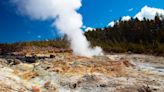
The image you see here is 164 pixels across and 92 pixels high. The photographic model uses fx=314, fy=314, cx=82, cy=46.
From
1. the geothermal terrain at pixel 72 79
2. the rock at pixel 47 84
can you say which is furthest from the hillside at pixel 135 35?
the rock at pixel 47 84

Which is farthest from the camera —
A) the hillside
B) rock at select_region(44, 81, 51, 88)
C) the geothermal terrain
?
the hillside

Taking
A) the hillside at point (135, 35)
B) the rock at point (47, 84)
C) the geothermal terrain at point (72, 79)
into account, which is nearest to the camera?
the geothermal terrain at point (72, 79)

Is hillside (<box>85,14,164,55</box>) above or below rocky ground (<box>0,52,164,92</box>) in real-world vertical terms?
above

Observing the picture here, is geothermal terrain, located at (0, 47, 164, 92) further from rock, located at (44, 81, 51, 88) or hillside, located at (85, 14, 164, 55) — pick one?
hillside, located at (85, 14, 164, 55)

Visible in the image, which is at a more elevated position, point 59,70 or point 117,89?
point 59,70

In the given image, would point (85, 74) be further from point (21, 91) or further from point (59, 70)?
point (21, 91)

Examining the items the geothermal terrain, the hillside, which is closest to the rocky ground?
the geothermal terrain

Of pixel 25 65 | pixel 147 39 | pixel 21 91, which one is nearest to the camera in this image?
pixel 21 91

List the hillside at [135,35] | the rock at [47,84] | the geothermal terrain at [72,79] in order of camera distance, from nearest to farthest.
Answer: the geothermal terrain at [72,79]
the rock at [47,84]
the hillside at [135,35]

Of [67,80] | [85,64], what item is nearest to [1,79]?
[67,80]

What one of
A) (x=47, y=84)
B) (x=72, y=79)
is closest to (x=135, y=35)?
(x=72, y=79)

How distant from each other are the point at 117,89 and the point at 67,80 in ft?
9.63

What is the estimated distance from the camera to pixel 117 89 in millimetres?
14828

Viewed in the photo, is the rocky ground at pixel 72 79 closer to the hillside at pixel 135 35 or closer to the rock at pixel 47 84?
the rock at pixel 47 84
